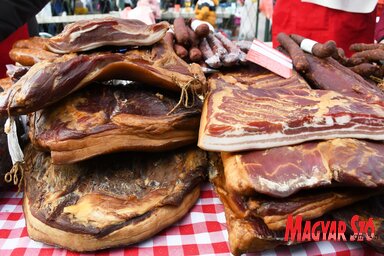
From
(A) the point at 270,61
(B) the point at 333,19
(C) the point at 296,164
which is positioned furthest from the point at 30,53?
(B) the point at 333,19

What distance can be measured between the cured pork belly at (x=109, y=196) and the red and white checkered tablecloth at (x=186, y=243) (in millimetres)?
44

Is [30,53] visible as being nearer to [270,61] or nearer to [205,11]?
[270,61]

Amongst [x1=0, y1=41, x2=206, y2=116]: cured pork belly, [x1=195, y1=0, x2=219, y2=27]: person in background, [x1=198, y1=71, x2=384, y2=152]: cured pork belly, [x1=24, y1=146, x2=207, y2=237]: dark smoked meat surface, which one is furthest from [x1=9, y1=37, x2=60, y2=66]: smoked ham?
[x1=195, y1=0, x2=219, y2=27]: person in background

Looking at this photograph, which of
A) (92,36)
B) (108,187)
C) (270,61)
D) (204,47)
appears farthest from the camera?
(204,47)

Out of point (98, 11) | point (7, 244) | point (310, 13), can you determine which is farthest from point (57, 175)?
point (98, 11)

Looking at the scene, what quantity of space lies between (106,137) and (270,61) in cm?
93

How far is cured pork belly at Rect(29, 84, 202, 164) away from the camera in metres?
1.37

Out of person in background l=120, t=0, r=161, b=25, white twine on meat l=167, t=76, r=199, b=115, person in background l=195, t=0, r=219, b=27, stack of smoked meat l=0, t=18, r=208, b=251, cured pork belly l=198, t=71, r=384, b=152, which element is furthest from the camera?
person in background l=195, t=0, r=219, b=27

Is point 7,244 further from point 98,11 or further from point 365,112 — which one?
point 98,11

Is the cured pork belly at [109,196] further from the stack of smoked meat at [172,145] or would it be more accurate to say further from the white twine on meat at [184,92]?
the white twine on meat at [184,92]

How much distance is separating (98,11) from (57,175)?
5.47 meters

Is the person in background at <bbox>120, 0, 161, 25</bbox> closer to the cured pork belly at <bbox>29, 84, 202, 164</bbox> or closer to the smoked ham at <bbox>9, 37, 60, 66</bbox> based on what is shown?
the smoked ham at <bbox>9, 37, 60, 66</bbox>

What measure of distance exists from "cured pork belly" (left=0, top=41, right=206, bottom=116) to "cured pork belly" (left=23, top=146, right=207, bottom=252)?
324 millimetres

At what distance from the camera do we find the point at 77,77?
1379 millimetres
